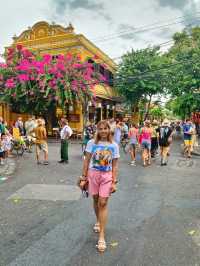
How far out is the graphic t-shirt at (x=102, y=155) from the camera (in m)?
3.74

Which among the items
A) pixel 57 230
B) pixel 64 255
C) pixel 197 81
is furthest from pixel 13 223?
pixel 197 81

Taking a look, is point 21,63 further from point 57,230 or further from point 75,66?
point 57,230

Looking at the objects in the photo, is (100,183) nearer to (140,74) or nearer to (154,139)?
(154,139)

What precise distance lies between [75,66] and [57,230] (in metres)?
16.2

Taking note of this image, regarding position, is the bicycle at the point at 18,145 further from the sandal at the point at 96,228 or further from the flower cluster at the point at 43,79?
the sandal at the point at 96,228

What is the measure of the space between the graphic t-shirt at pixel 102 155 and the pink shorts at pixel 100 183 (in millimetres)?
71

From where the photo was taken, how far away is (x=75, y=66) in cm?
1916

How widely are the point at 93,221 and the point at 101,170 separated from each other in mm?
1330

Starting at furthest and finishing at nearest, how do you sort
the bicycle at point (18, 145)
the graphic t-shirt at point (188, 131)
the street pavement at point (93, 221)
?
the bicycle at point (18, 145)
the graphic t-shirt at point (188, 131)
the street pavement at point (93, 221)

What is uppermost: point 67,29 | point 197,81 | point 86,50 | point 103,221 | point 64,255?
point 67,29

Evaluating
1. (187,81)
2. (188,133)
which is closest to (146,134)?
(188,133)

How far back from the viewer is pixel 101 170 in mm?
3752

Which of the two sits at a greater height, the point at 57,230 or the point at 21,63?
the point at 21,63

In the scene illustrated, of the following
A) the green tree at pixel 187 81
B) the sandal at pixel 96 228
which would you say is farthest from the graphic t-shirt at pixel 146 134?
the green tree at pixel 187 81
